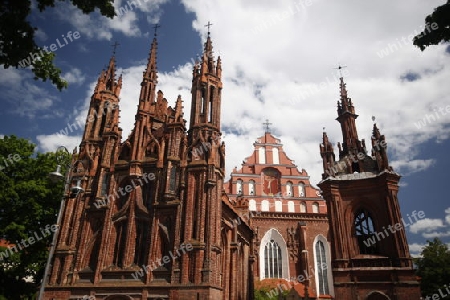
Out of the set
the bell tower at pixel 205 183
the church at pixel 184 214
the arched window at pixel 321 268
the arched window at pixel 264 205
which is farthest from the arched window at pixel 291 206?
the bell tower at pixel 205 183

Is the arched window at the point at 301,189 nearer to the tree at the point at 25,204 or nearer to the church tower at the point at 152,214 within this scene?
the church tower at the point at 152,214

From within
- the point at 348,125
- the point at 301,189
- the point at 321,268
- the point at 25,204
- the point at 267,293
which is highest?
the point at 348,125

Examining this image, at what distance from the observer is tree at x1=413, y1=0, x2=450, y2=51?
350 inches

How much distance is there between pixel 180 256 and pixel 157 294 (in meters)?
2.29

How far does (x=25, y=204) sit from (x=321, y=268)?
2785 cm

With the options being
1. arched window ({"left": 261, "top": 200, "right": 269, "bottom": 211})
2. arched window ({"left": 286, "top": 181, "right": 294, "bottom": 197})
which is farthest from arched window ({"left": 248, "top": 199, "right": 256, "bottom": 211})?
arched window ({"left": 286, "top": 181, "right": 294, "bottom": 197})

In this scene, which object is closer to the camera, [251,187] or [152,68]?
[152,68]

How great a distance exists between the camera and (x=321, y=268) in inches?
1345

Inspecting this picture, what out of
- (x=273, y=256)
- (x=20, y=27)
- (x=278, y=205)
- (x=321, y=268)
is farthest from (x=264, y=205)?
(x=20, y=27)

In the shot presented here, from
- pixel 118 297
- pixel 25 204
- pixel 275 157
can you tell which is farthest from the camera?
pixel 275 157

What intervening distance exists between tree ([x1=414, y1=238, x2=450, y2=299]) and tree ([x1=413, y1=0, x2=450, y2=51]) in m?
32.0

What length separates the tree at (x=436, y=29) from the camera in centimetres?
888

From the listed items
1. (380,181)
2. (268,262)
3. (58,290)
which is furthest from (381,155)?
(58,290)

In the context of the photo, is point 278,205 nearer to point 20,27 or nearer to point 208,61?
point 208,61
